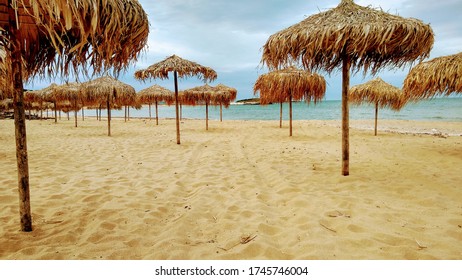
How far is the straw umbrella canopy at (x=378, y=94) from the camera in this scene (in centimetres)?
1046

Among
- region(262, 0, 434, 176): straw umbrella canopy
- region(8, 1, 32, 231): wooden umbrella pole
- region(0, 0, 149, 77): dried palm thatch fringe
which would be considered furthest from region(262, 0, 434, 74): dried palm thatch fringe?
region(8, 1, 32, 231): wooden umbrella pole

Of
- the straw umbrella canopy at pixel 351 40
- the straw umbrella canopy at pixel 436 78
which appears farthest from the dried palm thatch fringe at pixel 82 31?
the straw umbrella canopy at pixel 436 78

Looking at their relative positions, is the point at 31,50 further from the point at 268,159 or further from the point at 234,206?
the point at 268,159

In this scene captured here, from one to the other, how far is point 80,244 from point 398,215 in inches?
132

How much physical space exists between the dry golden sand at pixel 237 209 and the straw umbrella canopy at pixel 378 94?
5.28 meters

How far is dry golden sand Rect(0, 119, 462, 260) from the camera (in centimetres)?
225

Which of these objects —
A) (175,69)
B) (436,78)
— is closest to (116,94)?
(175,69)

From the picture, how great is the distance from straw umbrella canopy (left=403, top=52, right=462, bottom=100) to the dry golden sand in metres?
1.61

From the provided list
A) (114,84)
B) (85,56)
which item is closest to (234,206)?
(85,56)

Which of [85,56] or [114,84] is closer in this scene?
[85,56]

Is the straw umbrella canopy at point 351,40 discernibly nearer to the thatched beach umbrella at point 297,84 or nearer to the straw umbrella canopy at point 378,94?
the thatched beach umbrella at point 297,84

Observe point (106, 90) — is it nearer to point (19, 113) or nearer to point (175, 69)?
point (175, 69)

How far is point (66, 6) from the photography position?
1.63 m
